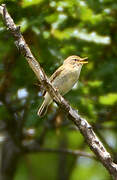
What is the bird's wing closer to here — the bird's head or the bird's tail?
the bird's head

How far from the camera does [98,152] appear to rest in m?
4.24

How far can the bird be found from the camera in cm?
605

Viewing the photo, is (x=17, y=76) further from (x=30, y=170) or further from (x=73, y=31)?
(x=30, y=170)

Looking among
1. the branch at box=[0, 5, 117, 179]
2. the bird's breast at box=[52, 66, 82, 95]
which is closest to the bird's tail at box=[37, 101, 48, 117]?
the bird's breast at box=[52, 66, 82, 95]

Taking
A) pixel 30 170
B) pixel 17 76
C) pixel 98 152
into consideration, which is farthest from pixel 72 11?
pixel 30 170

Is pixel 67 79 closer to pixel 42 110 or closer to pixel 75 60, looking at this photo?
pixel 75 60

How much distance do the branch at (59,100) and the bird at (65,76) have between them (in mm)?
1641

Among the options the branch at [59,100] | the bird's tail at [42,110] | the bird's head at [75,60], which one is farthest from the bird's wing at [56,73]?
the branch at [59,100]

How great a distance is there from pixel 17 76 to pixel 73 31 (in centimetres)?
84

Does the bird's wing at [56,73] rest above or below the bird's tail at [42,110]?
above

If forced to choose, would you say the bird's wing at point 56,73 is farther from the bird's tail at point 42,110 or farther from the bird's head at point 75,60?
the bird's tail at point 42,110

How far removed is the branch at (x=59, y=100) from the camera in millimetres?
4117

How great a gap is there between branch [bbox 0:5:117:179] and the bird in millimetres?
1641

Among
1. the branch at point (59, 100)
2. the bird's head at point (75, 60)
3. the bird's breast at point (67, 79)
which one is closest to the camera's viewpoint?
the branch at point (59, 100)
